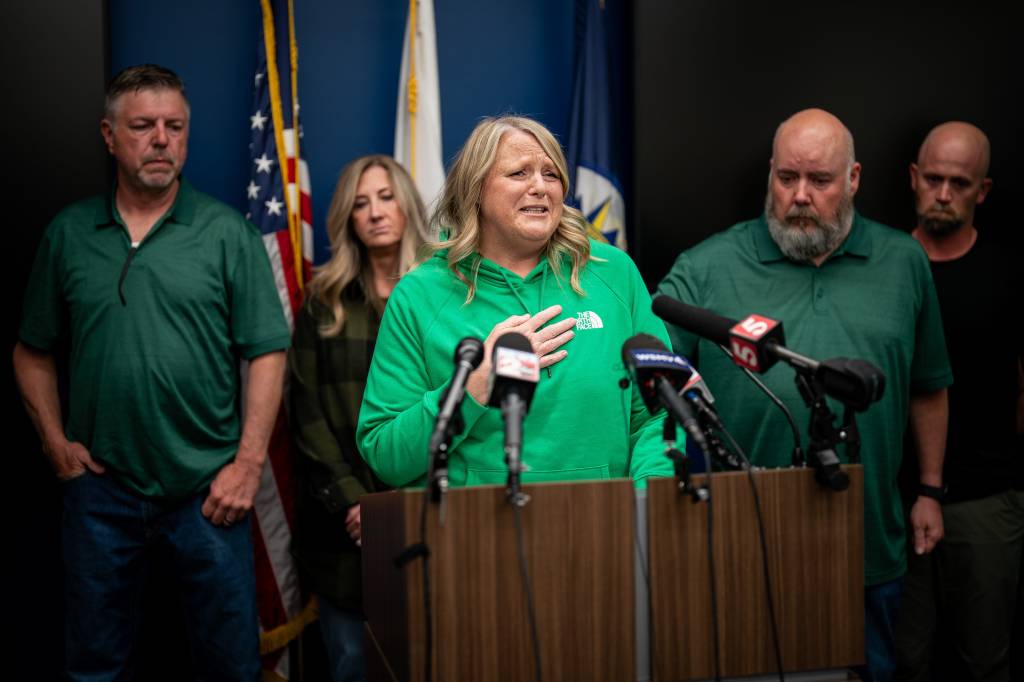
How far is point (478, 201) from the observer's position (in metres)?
2.39

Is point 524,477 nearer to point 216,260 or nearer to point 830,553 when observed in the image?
point 830,553

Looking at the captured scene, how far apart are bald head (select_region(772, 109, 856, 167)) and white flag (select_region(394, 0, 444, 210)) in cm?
147

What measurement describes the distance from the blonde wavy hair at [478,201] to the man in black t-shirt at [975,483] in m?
1.82

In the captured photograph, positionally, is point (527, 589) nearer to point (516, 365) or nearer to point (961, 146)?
point (516, 365)

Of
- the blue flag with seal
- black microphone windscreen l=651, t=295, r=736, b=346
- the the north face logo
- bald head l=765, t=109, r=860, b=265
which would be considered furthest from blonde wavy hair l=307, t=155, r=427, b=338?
black microphone windscreen l=651, t=295, r=736, b=346

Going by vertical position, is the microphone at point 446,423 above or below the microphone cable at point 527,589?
above

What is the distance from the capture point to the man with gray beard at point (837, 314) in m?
2.94

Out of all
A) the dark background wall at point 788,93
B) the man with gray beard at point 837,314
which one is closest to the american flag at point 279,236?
the dark background wall at point 788,93

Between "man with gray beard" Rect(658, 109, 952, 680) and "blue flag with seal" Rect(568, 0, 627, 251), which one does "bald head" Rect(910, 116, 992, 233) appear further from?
"blue flag with seal" Rect(568, 0, 627, 251)

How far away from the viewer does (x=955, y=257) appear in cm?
358

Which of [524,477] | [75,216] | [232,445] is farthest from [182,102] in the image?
[524,477]

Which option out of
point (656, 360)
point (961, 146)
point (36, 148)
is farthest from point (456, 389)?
point (961, 146)

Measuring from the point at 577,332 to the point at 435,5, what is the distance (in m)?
2.55

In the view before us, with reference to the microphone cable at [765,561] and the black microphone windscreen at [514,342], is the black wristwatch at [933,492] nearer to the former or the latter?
the microphone cable at [765,561]
